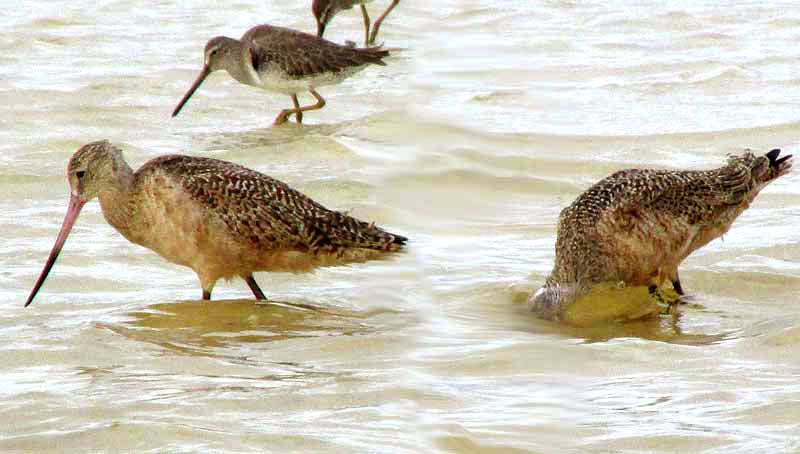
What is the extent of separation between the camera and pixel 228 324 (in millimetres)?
5969

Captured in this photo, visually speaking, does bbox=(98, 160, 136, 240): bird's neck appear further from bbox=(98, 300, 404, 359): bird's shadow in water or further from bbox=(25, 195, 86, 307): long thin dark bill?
bbox=(98, 300, 404, 359): bird's shadow in water

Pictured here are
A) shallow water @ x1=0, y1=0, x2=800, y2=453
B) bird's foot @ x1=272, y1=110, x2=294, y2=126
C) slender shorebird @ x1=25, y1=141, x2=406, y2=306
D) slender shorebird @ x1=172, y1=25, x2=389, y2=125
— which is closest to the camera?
shallow water @ x1=0, y1=0, x2=800, y2=453

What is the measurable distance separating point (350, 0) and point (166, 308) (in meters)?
7.01

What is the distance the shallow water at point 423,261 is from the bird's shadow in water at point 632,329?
0.8 inches

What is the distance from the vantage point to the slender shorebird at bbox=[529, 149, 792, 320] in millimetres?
6164

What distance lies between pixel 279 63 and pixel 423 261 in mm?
3759

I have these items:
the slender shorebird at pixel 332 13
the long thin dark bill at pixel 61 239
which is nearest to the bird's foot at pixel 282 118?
the slender shorebird at pixel 332 13

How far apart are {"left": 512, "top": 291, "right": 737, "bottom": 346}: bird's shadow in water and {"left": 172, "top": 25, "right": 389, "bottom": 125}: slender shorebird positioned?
4.06 m

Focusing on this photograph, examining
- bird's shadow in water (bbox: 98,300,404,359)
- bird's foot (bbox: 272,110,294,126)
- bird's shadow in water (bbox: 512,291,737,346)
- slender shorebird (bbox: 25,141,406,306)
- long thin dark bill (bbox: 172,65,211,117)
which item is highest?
slender shorebird (bbox: 25,141,406,306)

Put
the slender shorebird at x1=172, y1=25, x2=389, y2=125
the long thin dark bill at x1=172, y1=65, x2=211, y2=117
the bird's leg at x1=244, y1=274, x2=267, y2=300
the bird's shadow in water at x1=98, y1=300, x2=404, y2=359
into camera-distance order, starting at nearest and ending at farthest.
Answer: the bird's shadow in water at x1=98, y1=300, x2=404, y2=359 → the bird's leg at x1=244, y1=274, x2=267, y2=300 → the long thin dark bill at x1=172, y1=65, x2=211, y2=117 → the slender shorebird at x1=172, y1=25, x2=389, y2=125

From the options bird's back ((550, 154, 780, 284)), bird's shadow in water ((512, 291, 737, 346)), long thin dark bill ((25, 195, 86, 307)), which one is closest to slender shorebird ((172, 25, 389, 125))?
long thin dark bill ((25, 195, 86, 307))

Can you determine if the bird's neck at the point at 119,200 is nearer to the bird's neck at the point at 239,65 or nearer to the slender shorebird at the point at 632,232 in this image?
the slender shorebird at the point at 632,232

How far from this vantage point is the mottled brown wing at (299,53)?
10.1m

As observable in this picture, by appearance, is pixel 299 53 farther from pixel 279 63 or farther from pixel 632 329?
pixel 632 329
